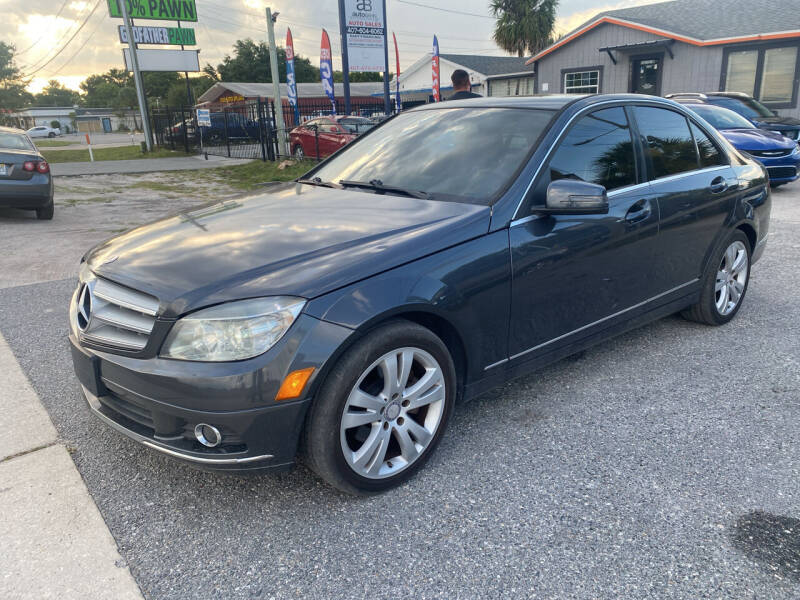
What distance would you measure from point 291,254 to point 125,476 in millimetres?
1278

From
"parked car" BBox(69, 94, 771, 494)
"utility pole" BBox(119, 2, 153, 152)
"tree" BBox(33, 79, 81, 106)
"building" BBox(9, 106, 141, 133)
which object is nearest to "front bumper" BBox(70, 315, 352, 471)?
"parked car" BBox(69, 94, 771, 494)

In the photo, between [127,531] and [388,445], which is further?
[388,445]

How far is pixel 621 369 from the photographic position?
383 cm

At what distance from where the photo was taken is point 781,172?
420 inches

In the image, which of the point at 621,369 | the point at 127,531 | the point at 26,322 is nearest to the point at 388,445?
the point at 127,531

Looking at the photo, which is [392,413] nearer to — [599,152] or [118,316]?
[118,316]

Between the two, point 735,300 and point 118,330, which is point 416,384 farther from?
point 735,300

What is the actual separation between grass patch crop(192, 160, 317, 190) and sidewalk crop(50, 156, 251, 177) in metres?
1.36

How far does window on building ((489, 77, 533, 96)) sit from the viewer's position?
113 ft

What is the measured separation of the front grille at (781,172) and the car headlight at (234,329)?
11.1 m

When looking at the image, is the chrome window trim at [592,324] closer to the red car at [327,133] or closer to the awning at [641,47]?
the red car at [327,133]

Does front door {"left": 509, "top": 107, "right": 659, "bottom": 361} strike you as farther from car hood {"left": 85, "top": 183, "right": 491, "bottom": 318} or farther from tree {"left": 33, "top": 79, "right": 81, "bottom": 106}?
tree {"left": 33, "top": 79, "right": 81, "bottom": 106}

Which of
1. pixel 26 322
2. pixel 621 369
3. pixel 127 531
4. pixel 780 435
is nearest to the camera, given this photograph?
pixel 127 531

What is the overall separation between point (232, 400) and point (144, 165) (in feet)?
66.9
